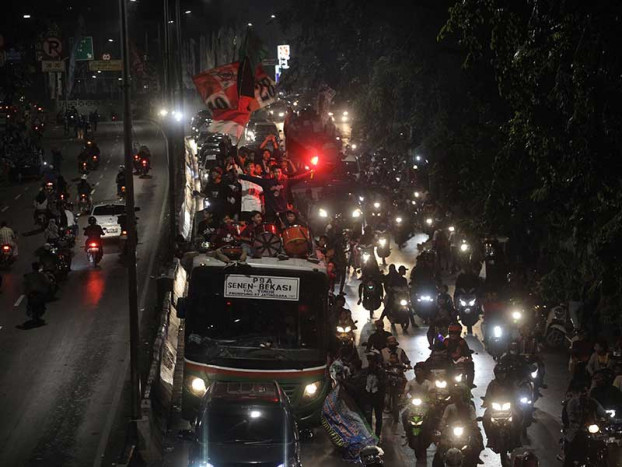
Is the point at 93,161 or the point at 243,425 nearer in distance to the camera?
the point at 243,425

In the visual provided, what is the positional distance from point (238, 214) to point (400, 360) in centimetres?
1024

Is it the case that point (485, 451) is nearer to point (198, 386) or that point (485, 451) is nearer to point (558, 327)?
point (198, 386)

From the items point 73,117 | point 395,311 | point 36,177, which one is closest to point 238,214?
point 395,311

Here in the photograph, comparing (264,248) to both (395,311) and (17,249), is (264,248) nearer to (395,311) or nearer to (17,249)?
(395,311)

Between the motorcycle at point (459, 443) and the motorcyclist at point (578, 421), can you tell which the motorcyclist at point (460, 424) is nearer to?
the motorcycle at point (459, 443)

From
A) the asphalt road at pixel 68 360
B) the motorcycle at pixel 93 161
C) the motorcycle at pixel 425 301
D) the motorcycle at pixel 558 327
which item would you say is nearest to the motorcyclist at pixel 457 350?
the motorcycle at pixel 558 327

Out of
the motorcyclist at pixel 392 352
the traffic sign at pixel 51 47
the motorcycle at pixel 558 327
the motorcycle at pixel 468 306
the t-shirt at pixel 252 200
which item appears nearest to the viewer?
the motorcyclist at pixel 392 352

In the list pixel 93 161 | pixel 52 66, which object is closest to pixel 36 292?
pixel 93 161

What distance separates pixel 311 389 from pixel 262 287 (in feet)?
5.97

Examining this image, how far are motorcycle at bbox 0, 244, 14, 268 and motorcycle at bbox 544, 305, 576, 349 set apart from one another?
1672 centimetres

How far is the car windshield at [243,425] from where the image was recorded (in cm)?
1436

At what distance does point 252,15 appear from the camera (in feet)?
371

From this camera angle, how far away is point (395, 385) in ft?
64.3

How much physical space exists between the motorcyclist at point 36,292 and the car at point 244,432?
1189 cm
